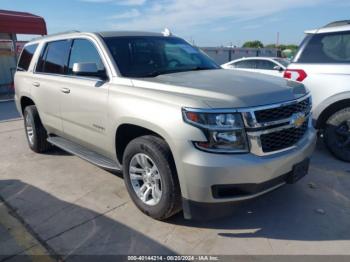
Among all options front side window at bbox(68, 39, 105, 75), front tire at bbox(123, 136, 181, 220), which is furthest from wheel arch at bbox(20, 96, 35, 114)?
front tire at bbox(123, 136, 181, 220)

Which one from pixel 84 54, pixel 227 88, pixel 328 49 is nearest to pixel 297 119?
pixel 227 88

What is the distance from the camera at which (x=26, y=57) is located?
588cm

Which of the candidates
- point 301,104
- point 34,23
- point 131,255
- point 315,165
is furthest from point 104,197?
point 34,23

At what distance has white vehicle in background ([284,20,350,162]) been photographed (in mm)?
4777

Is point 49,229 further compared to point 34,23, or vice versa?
point 34,23

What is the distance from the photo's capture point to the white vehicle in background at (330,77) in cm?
478

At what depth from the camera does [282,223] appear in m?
3.29

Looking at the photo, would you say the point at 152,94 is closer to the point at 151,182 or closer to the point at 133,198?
the point at 151,182

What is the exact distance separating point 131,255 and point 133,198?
31.2 inches

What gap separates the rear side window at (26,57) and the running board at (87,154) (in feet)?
5.18

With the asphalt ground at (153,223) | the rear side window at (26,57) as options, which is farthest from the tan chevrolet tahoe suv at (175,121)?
the rear side window at (26,57)

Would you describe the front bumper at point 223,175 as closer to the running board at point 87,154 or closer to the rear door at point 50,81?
the running board at point 87,154

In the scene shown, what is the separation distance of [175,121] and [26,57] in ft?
14.1

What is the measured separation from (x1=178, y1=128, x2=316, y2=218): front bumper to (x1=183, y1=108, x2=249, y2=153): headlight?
69 mm
